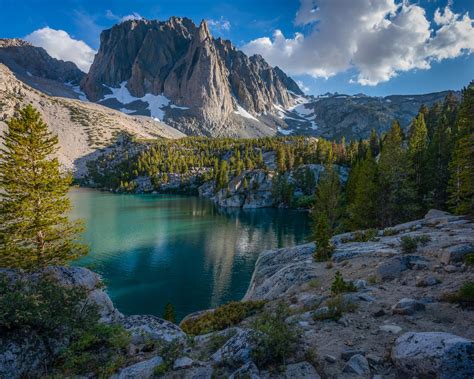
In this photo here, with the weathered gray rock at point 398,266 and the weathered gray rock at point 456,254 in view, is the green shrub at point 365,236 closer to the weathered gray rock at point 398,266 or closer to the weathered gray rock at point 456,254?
the weathered gray rock at point 398,266

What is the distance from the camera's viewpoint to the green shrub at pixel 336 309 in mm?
9613

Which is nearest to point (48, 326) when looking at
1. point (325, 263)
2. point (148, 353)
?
point (148, 353)

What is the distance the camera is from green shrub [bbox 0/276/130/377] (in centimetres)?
795

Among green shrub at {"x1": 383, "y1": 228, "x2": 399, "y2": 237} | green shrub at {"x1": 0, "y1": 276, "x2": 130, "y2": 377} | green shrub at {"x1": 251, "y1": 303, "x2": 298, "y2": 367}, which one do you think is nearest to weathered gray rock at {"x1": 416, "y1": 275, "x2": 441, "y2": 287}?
green shrub at {"x1": 251, "y1": 303, "x2": 298, "y2": 367}

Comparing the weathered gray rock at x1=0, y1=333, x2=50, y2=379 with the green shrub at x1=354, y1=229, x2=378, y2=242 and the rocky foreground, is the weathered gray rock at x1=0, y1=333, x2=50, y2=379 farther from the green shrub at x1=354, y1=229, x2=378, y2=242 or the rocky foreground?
the green shrub at x1=354, y1=229, x2=378, y2=242

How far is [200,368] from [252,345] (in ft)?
5.03

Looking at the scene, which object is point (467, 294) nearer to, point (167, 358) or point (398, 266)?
point (398, 266)

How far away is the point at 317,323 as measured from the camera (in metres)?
9.55

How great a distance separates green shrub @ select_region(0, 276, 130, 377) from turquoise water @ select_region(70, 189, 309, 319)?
16081mm

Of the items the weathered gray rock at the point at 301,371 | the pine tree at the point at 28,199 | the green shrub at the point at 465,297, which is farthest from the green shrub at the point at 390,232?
→ the pine tree at the point at 28,199

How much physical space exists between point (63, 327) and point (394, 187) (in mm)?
42848

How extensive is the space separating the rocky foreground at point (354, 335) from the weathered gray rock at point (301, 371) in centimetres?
2

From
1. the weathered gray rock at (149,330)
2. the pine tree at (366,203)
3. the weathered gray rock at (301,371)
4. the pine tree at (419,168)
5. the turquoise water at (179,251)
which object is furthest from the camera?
the pine tree at (419,168)

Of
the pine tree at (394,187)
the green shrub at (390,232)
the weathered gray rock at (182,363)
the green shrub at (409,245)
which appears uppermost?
the pine tree at (394,187)
